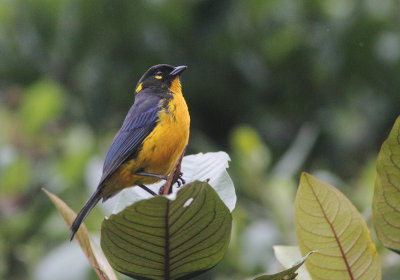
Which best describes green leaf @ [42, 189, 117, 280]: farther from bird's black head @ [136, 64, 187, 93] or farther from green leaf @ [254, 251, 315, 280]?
bird's black head @ [136, 64, 187, 93]

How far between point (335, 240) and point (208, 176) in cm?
30

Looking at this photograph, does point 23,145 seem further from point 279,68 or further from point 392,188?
point 392,188

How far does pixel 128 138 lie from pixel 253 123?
2.13 meters

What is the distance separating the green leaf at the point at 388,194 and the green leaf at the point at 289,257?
7.5 inches

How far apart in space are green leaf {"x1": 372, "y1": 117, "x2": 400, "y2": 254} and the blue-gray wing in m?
1.32

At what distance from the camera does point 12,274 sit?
3324 millimetres

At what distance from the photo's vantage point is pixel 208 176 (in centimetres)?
133

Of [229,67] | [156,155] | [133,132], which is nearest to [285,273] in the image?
[156,155]

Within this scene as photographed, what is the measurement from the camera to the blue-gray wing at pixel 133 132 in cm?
244

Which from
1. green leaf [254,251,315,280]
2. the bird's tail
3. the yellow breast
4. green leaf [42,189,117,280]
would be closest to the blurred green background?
the yellow breast

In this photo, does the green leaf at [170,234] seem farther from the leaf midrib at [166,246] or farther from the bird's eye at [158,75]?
the bird's eye at [158,75]

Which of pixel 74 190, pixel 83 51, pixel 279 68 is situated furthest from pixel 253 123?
pixel 74 190

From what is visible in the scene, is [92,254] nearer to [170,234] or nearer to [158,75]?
[170,234]

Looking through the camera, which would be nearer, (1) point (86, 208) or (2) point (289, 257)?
(2) point (289, 257)
